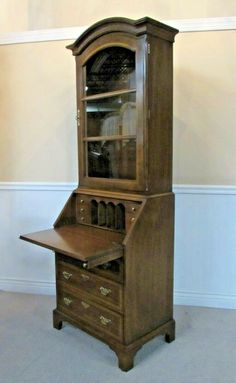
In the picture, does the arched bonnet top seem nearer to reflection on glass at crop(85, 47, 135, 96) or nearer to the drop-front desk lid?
reflection on glass at crop(85, 47, 135, 96)

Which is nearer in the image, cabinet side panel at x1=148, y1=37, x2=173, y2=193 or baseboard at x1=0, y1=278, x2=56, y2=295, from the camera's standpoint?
cabinet side panel at x1=148, y1=37, x2=173, y2=193

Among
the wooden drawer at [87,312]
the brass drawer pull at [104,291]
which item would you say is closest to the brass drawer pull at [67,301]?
the wooden drawer at [87,312]

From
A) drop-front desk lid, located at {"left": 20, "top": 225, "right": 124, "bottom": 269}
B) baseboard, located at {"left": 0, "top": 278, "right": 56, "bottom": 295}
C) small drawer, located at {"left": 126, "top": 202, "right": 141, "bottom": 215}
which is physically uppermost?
small drawer, located at {"left": 126, "top": 202, "right": 141, "bottom": 215}

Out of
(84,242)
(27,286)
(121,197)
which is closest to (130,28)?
(121,197)

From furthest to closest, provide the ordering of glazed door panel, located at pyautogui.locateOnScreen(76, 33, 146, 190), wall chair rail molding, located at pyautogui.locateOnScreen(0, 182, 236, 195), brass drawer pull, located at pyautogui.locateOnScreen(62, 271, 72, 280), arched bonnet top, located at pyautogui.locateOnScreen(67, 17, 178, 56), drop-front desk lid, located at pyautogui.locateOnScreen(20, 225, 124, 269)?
wall chair rail molding, located at pyautogui.locateOnScreen(0, 182, 236, 195), brass drawer pull, located at pyautogui.locateOnScreen(62, 271, 72, 280), glazed door panel, located at pyautogui.locateOnScreen(76, 33, 146, 190), arched bonnet top, located at pyautogui.locateOnScreen(67, 17, 178, 56), drop-front desk lid, located at pyautogui.locateOnScreen(20, 225, 124, 269)

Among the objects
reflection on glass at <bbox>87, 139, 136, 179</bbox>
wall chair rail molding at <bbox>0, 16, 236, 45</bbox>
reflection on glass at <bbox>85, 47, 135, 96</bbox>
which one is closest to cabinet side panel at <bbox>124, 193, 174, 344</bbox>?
reflection on glass at <bbox>87, 139, 136, 179</bbox>

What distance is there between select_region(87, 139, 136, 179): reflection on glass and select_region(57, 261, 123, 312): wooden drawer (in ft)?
2.09

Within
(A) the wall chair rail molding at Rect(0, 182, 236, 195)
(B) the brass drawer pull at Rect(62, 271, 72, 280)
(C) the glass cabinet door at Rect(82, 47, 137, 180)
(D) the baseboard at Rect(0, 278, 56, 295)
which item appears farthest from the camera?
(D) the baseboard at Rect(0, 278, 56, 295)

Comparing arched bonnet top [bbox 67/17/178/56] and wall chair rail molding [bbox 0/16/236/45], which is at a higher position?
wall chair rail molding [bbox 0/16/236/45]

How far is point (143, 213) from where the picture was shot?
78.1 inches

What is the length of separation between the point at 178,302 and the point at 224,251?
22.1 inches

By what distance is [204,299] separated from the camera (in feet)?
9.12

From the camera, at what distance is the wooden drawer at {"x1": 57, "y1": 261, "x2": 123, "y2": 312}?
2.01 meters

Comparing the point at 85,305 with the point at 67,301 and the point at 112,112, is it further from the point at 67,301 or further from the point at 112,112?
the point at 112,112
